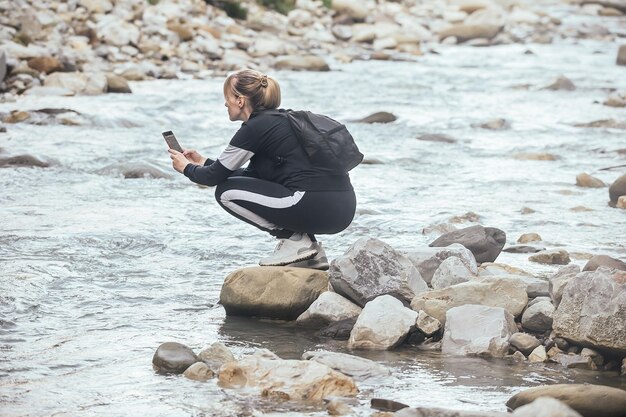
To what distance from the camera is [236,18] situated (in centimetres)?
2281

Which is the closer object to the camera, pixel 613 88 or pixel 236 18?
pixel 613 88

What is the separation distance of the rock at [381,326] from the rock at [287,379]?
704 millimetres

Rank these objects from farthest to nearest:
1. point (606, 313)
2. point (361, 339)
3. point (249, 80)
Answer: point (249, 80) → point (361, 339) → point (606, 313)

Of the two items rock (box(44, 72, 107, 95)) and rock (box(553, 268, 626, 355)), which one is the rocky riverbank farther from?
rock (box(553, 268, 626, 355))

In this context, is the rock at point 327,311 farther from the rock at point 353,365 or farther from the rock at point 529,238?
the rock at point 529,238

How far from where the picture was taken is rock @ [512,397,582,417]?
342 cm

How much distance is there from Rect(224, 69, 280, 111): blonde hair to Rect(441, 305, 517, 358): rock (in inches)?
60.1

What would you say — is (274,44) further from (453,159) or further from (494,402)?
(494,402)

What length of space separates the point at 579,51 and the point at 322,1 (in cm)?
620

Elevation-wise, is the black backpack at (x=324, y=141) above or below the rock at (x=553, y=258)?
above

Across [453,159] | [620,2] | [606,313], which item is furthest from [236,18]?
[606,313]

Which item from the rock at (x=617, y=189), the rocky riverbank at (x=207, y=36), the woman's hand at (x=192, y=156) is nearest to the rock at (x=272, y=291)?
the woman's hand at (x=192, y=156)

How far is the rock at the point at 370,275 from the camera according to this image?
18.0ft

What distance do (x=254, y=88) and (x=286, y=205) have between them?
0.65 m
